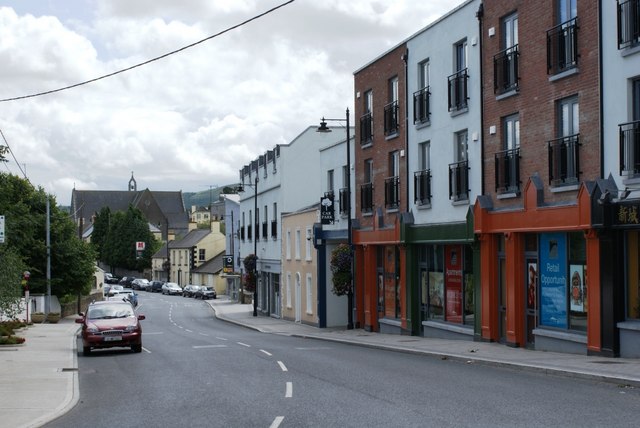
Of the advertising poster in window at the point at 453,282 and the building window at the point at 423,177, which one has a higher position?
the building window at the point at 423,177

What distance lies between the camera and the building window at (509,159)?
944 inches

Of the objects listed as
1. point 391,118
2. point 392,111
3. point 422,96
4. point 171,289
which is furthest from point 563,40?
point 171,289

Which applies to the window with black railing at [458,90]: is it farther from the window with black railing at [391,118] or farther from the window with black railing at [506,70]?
the window with black railing at [391,118]

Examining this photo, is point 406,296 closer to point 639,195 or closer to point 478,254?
point 478,254

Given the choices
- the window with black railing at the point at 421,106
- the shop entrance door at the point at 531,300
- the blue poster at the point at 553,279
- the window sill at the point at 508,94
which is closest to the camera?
the blue poster at the point at 553,279

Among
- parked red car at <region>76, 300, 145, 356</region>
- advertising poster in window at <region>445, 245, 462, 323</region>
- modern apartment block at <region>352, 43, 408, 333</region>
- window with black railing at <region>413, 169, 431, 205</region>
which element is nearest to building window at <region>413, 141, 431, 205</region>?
window with black railing at <region>413, 169, 431, 205</region>

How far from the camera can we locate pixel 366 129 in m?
36.7

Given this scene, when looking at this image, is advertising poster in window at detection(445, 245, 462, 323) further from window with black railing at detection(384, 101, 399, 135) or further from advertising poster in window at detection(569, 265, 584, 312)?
advertising poster in window at detection(569, 265, 584, 312)

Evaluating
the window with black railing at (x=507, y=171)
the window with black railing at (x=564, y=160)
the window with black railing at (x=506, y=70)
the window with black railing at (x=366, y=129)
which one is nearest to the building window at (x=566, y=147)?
the window with black railing at (x=564, y=160)

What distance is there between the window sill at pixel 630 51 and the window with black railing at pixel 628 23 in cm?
7

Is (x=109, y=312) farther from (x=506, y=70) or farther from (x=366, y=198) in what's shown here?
(x=506, y=70)

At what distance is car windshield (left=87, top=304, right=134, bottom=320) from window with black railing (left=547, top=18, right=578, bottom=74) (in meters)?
14.7

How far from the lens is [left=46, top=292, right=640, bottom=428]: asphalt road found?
39.2ft

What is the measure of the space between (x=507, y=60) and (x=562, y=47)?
304 centimetres
